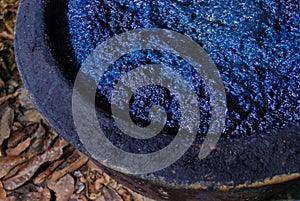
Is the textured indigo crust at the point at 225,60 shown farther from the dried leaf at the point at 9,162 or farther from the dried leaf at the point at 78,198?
the dried leaf at the point at 9,162

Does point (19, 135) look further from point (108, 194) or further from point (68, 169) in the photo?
point (108, 194)

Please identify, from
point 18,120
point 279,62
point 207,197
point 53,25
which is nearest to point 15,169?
point 18,120

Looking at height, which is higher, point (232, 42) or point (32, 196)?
point (232, 42)

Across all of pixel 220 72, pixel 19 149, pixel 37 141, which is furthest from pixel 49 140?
pixel 220 72

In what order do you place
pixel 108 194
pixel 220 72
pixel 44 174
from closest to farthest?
pixel 220 72
pixel 108 194
pixel 44 174

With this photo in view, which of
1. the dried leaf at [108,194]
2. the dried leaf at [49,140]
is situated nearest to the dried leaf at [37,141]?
the dried leaf at [49,140]

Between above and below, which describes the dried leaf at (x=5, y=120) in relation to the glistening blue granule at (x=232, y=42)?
below
